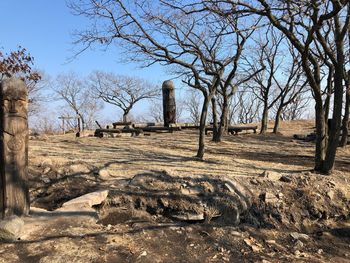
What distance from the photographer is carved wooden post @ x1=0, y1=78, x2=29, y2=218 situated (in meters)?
4.27

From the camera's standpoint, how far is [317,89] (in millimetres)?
7551

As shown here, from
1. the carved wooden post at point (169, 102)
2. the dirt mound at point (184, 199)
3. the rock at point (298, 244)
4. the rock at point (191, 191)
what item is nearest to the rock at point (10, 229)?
the dirt mound at point (184, 199)

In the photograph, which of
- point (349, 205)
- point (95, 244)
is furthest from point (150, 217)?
point (349, 205)

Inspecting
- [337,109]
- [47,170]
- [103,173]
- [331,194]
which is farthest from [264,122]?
[47,170]

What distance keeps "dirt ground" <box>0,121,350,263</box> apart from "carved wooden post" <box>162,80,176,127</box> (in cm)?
1281

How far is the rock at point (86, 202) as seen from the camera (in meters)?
4.74

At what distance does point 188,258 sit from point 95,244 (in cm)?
104

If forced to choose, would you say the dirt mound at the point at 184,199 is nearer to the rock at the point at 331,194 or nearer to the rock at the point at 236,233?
the rock at the point at 236,233

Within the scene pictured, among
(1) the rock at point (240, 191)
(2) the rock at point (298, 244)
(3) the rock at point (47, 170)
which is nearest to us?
(2) the rock at point (298, 244)

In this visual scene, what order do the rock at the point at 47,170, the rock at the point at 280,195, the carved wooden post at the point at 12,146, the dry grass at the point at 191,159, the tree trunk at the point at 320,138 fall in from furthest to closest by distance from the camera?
1. the tree trunk at the point at 320,138
2. the dry grass at the point at 191,159
3. the rock at the point at 47,170
4. the rock at the point at 280,195
5. the carved wooden post at the point at 12,146

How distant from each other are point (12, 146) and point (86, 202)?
1.22 metres

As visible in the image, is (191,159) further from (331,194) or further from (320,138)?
(331,194)

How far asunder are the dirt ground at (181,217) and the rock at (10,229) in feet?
0.33

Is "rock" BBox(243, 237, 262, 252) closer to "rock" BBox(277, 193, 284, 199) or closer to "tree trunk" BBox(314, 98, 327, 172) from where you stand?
"rock" BBox(277, 193, 284, 199)
